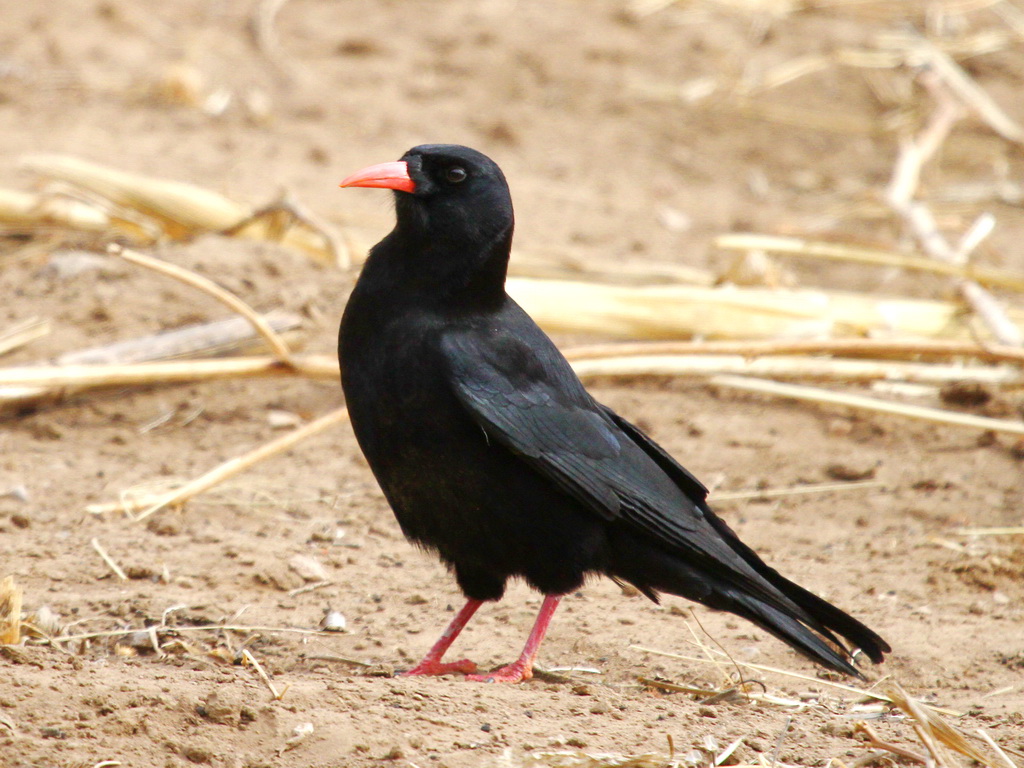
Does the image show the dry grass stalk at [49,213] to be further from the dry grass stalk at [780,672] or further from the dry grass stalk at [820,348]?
the dry grass stalk at [780,672]

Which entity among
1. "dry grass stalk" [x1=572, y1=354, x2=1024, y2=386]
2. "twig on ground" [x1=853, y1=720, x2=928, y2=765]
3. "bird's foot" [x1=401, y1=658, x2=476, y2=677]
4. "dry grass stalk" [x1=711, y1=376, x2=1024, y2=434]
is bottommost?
"bird's foot" [x1=401, y1=658, x2=476, y2=677]

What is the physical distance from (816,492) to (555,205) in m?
3.52

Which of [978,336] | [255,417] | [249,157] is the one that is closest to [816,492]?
[978,336]

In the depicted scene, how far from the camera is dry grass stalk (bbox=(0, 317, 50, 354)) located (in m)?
5.38

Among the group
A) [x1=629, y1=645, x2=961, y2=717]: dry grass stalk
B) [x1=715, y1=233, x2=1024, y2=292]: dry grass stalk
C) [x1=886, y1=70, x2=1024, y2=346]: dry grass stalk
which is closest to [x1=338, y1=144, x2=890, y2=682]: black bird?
[x1=629, y1=645, x2=961, y2=717]: dry grass stalk

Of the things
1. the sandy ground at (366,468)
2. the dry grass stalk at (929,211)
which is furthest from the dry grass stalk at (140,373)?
the dry grass stalk at (929,211)

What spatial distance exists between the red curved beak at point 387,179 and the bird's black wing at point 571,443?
0.46m

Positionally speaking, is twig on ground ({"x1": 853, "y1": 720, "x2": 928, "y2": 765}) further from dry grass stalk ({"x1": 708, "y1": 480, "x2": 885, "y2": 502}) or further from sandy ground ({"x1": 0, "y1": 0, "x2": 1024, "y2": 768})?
dry grass stalk ({"x1": 708, "y1": 480, "x2": 885, "y2": 502})

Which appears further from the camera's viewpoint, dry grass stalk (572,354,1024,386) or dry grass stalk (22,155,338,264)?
dry grass stalk (22,155,338,264)

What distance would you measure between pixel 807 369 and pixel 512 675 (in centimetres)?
263

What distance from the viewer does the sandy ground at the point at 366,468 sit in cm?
303

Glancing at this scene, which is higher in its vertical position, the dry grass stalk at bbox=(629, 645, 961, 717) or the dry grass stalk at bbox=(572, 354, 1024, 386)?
the dry grass stalk at bbox=(572, 354, 1024, 386)

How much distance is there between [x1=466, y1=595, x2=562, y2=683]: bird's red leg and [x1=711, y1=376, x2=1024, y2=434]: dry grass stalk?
212 cm

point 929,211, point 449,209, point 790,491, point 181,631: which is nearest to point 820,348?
point 790,491
